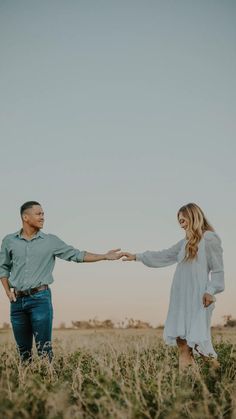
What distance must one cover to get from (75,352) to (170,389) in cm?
359

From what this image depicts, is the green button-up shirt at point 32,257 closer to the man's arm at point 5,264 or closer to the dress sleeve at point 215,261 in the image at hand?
the man's arm at point 5,264

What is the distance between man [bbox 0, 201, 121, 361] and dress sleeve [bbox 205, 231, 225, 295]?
199 centimetres

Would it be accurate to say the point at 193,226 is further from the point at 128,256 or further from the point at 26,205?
the point at 26,205

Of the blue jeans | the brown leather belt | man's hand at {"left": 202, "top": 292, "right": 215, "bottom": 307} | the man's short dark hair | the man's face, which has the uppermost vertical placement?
the man's short dark hair

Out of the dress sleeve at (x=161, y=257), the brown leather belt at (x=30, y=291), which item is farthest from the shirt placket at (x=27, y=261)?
the dress sleeve at (x=161, y=257)

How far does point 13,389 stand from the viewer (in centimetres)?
574

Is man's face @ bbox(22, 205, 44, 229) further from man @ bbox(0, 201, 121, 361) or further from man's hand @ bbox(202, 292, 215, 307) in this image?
man's hand @ bbox(202, 292, 215, 307)

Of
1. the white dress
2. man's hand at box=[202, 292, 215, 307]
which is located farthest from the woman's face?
man's hand at box=[202, 292, 215, 307]

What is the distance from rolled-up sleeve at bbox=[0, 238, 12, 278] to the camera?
309 inches

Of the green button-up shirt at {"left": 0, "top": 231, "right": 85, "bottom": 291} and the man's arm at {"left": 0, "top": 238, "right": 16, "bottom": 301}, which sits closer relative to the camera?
the green button-up shirt at {"left": 0, "top": 231, "right": 85, "bottom": 291}

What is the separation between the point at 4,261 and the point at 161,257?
2163mm

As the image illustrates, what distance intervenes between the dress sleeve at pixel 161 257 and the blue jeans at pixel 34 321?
1.45 m

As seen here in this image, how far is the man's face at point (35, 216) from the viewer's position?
775cm

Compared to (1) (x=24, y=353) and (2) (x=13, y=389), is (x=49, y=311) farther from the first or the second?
(2) (x=13, y=389)
